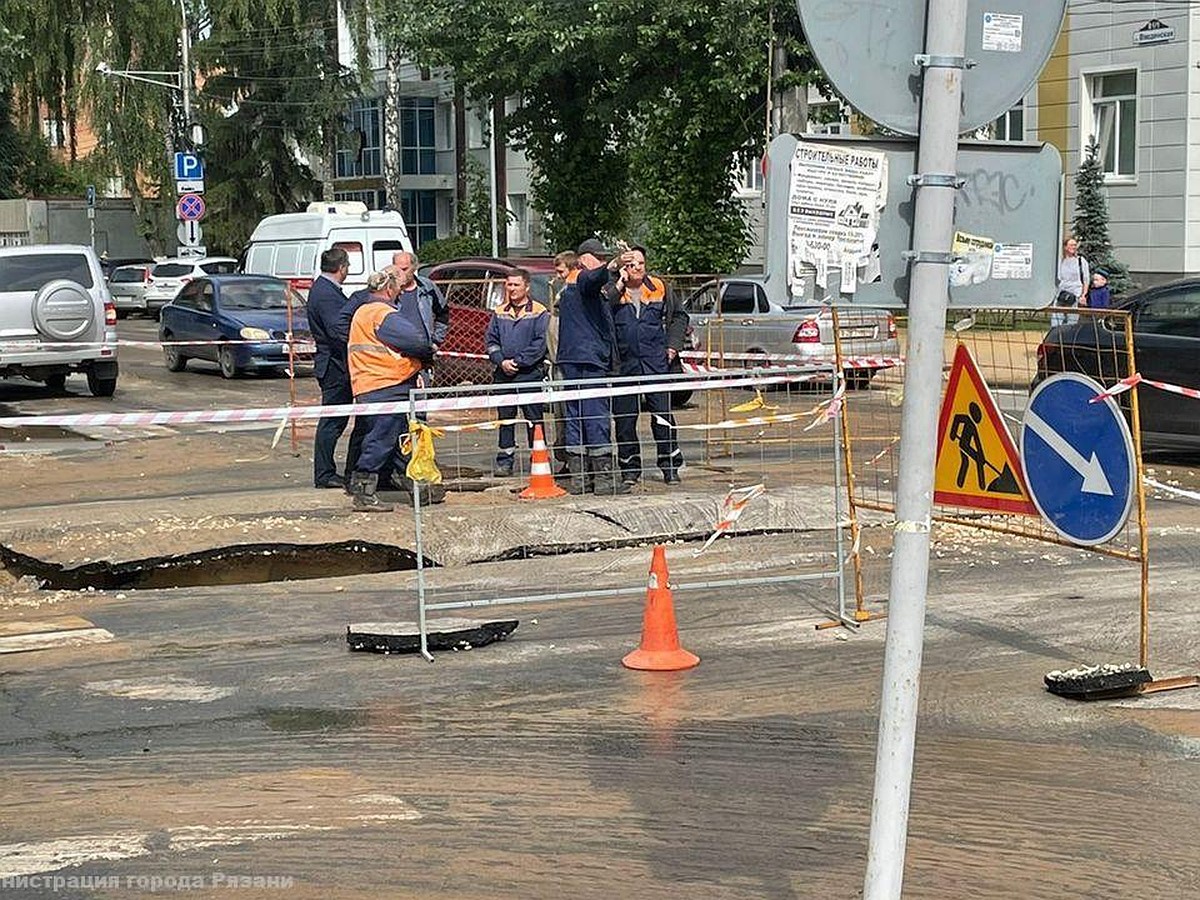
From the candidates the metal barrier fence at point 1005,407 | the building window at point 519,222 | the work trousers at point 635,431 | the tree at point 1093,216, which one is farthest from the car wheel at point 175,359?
the building window at point 519,222

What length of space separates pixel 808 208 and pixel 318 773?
3.22 m

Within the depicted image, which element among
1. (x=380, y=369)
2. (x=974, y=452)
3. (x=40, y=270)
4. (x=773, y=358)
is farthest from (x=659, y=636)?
(x=40, y=270)

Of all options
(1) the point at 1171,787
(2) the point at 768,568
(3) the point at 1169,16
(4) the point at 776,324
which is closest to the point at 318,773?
(1) the point at 1171,787

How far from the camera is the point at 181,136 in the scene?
54.0m

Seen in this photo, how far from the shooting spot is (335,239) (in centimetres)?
3075

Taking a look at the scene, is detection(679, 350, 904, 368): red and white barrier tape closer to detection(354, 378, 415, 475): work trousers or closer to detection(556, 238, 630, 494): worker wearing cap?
detection(556, 238, 630, 494): worker wearing cap

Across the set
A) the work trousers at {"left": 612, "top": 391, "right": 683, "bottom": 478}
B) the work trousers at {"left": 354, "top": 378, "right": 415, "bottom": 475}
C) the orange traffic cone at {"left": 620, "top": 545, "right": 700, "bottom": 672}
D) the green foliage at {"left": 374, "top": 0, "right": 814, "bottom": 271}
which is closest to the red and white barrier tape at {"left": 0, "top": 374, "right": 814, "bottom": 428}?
the work trousers at {"left": 354, "top": 378, "right": 415, "bottom": 475}

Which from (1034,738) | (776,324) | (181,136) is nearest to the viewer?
(1034,738)

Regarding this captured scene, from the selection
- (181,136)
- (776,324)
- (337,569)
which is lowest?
(337,569)

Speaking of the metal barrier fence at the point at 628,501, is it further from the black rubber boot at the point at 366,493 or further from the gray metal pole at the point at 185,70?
the gray metal pole at the point at 185,70

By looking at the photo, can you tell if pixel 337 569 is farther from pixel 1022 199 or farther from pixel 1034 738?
pixel 1022 199

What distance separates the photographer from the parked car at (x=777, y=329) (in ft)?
43.1

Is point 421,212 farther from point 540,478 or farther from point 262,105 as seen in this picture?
point 540,478

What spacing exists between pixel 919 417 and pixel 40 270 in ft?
65.3
